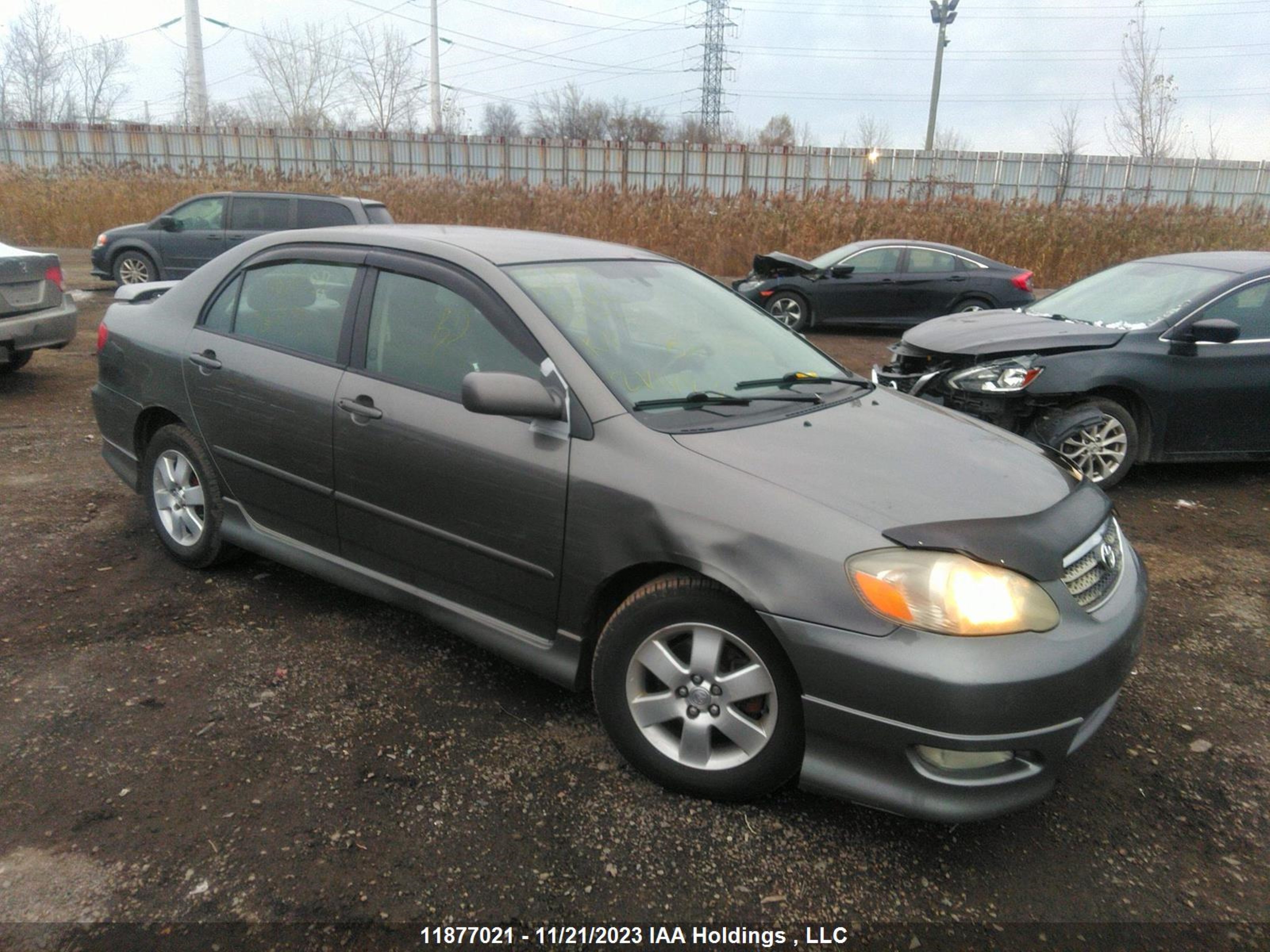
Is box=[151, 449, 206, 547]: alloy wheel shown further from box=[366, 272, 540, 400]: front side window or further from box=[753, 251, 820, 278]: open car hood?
box=[753, 251, 820, 278]: open car hood

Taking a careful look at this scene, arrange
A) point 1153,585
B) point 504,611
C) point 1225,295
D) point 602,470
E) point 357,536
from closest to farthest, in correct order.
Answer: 1. point 602,470
2. point 504,611
3. point 357,536
4. point 1153,585
5. point 1225,295

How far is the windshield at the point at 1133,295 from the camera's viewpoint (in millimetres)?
6160

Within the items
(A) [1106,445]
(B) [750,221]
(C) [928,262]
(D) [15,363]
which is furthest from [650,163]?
(A) [1106,445]

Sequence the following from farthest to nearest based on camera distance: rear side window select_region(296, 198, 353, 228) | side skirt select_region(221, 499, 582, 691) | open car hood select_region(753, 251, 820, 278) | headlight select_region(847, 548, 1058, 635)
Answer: open car hood select_region(753, 251, 820, 278), rear side window select_region(296, 198, 353, 228), side skirt select_region(221, 499, 582, 691), headlight select_region(847, 548, 1058, 635)

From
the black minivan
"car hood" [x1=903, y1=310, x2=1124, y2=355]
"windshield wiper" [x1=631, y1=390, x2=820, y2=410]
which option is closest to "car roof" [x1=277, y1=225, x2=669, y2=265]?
"windshield wiper" [x1=631, y1=390, x2=820, y2=410]

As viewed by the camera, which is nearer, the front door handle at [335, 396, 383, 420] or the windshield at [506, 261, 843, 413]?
the windshield at [506, 261, 843, 413]

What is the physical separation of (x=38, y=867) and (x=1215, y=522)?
240 inches

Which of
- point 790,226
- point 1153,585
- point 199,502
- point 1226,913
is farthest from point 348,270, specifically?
point 790,226

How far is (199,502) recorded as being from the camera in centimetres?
411

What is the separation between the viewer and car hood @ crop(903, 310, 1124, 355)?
19.6 ft

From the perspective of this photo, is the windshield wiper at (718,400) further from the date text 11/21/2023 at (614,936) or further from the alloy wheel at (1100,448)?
the alloy wheel at (1100,448)

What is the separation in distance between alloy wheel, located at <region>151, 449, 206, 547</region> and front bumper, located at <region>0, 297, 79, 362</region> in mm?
4296

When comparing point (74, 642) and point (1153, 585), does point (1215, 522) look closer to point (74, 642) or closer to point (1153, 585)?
point (1153, 585)

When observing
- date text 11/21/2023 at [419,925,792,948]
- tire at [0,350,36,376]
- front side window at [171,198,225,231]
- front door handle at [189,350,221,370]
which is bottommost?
date text 11/21/2023 at [419,925,792,948]
